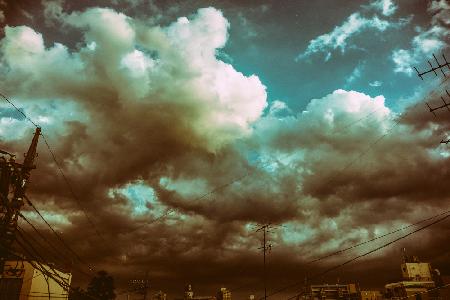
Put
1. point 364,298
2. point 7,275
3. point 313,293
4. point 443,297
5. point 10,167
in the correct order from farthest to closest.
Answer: point 313,293 < point 364,298 < point 443,297 < point 7,275 < point 10,167

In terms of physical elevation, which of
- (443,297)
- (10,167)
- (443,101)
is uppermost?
Answer: (443,101)

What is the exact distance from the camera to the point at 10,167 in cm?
1933

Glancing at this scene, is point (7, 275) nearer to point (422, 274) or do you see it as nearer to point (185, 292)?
point (185, 292)

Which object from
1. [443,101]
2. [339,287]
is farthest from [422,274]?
[443,101]

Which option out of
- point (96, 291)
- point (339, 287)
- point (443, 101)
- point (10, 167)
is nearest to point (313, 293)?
point (339, 287)

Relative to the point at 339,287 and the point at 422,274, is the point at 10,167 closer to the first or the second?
the point at 422,274

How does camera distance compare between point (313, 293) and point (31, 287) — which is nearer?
point (31, 287)

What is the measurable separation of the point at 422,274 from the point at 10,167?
315 feet

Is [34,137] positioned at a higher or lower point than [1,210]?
higher

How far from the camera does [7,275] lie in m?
42.2

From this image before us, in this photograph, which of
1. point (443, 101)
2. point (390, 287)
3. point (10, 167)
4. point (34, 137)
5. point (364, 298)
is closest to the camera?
point (10, 167)

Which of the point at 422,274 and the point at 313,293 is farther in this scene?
the point at 313,293

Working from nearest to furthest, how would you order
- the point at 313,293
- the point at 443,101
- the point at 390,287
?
the point at 443,101, the point at 390,287, the point at 313,293

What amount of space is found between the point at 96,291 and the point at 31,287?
49.4 meters
